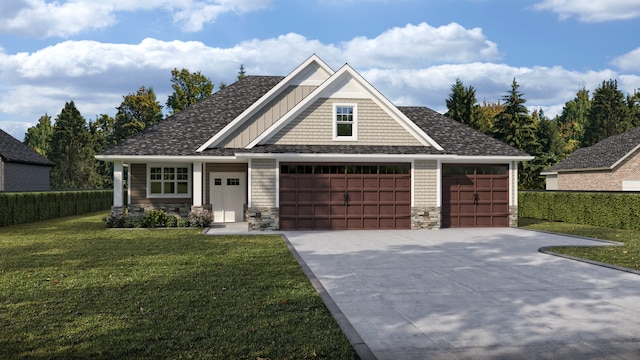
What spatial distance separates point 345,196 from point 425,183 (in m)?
3.31

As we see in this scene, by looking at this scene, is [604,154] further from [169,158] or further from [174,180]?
[169,158]

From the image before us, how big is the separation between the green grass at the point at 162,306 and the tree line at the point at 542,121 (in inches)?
1380

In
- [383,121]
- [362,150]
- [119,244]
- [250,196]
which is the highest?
[383,121]

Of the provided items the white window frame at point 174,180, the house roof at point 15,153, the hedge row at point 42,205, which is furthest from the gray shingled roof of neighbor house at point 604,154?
the house roof at point 15,153

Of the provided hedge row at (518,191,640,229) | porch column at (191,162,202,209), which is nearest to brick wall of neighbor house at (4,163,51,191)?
porch column at (191,162,202,209)

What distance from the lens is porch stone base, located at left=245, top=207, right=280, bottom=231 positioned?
63.0 ft

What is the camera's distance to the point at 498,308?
7.41 m

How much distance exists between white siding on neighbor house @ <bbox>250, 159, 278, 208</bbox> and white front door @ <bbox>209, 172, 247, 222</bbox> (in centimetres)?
375

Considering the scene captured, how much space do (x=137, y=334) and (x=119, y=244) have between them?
31.6ft

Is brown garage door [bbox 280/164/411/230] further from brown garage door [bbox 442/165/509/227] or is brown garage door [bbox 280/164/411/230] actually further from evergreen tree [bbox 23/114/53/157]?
evergreen tree [bbox 23/114/53/157]

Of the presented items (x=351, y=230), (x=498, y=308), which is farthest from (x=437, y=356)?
(x=351, y=230)

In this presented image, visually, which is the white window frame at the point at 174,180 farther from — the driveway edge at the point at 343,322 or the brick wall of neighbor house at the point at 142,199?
the driveway edge at the point at 343,322

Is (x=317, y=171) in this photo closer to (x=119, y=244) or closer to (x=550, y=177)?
(x=119, y=244)

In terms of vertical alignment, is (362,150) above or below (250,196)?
above
